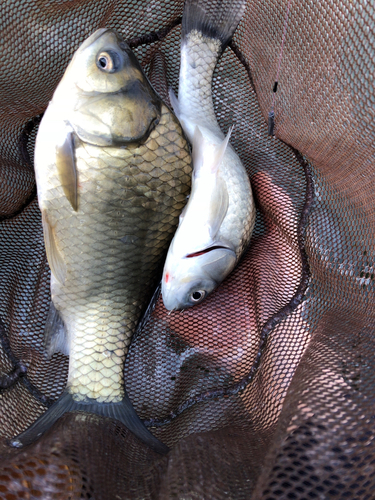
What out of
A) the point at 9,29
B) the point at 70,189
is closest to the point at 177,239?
the point at 70,189

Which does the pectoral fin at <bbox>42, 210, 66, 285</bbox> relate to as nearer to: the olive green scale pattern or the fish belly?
the olive green scale pattern

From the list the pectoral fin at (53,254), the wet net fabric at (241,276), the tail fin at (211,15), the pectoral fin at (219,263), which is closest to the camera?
→ the wet net fabric at (241,276)

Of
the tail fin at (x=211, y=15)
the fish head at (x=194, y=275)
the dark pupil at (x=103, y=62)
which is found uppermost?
the tail fin at (x=211, y=15)

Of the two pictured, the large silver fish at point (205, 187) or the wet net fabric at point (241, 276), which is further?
the large silver fish at point (205, 187)

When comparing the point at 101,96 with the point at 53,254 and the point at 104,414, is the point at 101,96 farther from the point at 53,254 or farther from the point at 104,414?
the point at 104,414

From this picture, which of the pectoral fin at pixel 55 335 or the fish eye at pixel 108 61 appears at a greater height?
the fish eye at pixel 108 61

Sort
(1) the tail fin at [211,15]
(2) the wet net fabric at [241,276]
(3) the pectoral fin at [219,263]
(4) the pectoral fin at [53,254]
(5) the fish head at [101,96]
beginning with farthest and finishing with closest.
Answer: (1) the tail fin at [211,15], (3) the pectoral fin at [219,263], (4) the pectoral fin at [53,254], (5) the fish head at [101,96], (2) the wet net fabric at [241,276]

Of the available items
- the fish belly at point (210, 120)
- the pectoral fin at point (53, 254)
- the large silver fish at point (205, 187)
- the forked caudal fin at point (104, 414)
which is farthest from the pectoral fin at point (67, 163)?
the forked caudal fin at point (104, 414)

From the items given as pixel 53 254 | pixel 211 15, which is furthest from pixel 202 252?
pixel 211 15

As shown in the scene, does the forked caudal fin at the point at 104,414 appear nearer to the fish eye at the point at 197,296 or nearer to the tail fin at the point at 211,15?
the fish eye at the point at 197,296
